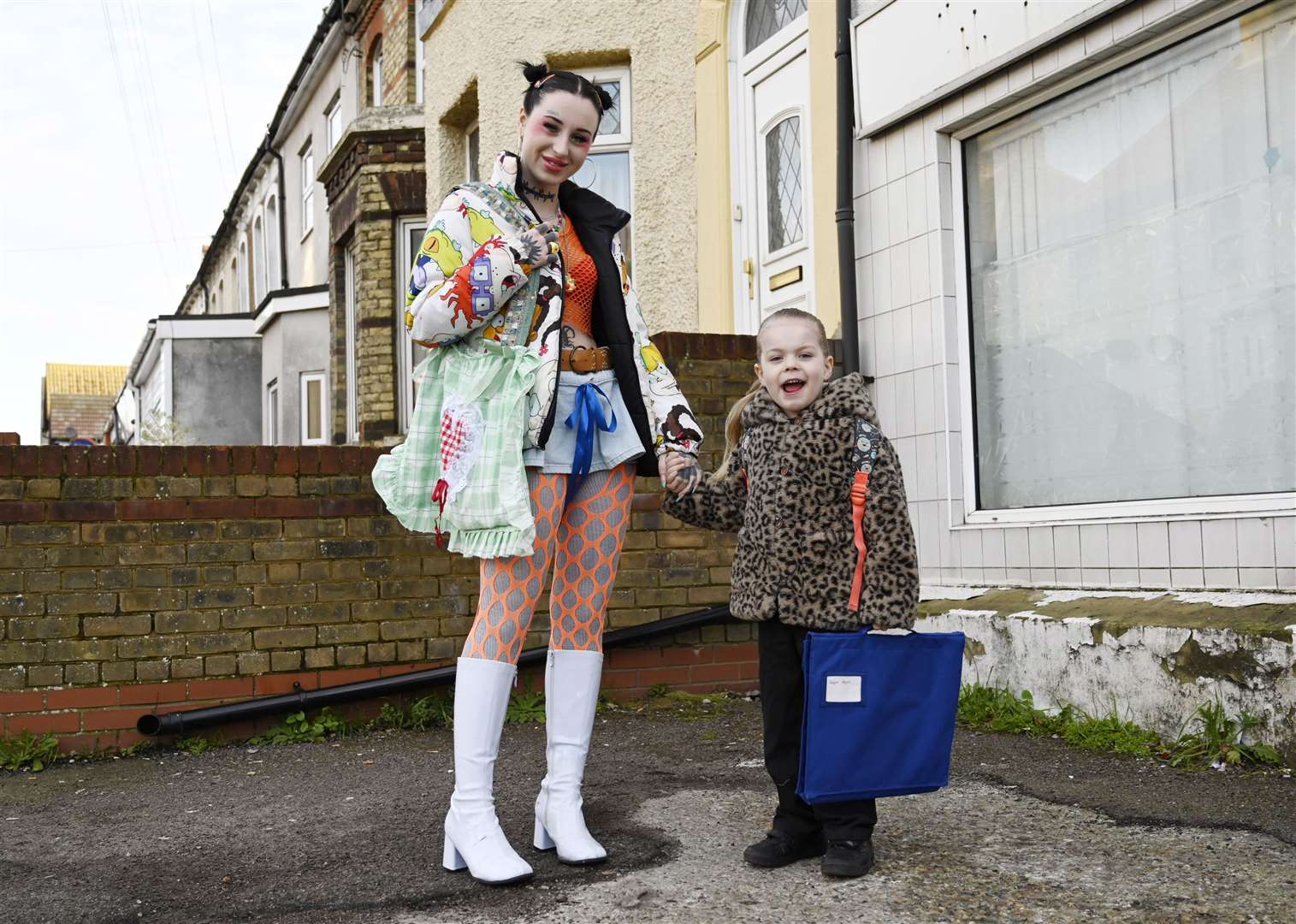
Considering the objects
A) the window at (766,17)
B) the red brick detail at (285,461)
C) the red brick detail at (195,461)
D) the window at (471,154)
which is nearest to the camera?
the red brick detail at (195,461)

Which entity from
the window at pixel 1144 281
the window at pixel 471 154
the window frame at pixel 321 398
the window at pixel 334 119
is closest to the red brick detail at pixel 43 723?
the window at pixel 1144 281

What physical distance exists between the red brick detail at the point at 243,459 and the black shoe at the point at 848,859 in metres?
3.30

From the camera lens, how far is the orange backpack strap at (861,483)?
3.01 metres

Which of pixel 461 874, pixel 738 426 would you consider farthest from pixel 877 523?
pixel 461 874

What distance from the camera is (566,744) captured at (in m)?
3.17

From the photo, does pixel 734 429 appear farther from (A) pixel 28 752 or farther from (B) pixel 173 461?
(A) pixel 28 752

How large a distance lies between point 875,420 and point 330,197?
12.5 metres

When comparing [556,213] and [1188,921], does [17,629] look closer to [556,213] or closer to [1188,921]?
[556,213]

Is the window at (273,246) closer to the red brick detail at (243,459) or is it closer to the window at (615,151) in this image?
the window at (615,151)

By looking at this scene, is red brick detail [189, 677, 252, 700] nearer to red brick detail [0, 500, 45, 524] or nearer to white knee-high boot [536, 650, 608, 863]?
red brick detail [0, 500, 45, 524]

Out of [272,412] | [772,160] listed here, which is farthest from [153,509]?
[272,412]

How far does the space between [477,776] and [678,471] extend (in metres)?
0.93

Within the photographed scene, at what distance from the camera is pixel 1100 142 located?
525cm

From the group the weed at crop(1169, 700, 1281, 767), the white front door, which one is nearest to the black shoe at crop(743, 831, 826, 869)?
the weed at crop(1169, 700, 1281, 767)
